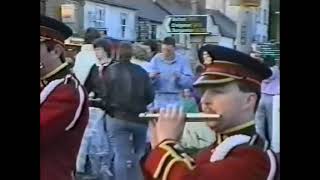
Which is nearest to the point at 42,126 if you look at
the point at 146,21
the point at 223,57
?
the point at 146,21

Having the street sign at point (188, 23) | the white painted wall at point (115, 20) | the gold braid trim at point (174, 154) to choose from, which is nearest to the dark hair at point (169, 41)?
the street sign at point (188, 23)

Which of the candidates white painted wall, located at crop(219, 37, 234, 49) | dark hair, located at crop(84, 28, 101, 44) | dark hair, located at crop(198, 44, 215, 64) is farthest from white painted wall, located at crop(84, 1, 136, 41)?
white painted wall, located at crop(219, 37, 234, 49)

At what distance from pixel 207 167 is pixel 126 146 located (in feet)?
1.40

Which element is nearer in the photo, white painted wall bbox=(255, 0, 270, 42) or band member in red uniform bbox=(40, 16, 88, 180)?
white painted wall bbox=(255, 0, 270, 42)

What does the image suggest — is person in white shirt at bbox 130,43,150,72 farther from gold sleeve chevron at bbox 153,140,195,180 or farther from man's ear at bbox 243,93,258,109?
man's ear at bbox 243,93,258,109

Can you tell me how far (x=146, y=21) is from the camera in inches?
144

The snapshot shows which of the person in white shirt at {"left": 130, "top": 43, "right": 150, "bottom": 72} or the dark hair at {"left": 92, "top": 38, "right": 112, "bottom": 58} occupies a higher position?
the dark hair at {"left": 92, "top": 38, "right": 112, "bottom": 58}

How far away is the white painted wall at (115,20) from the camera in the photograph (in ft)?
12.0

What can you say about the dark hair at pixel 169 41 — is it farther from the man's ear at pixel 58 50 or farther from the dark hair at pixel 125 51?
the man's ear at pixel 58 50

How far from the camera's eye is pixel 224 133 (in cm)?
368

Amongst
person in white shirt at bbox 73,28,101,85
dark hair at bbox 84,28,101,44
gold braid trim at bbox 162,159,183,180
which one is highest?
dark hair at bbox 84,28,101,44

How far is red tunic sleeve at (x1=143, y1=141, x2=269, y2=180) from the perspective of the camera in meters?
3.65

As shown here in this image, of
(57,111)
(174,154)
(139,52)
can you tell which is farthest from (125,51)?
(174,154)

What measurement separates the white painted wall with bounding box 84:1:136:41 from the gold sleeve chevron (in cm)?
57
